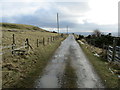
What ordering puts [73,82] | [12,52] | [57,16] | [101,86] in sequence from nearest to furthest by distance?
[101,86]
[73,82]
[12,52]
[57,16]

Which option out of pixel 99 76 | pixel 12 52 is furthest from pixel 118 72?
pixel 12 52

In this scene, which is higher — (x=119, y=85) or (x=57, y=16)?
(x=57, y=16)

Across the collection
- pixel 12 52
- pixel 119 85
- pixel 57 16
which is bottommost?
pixel 119 85

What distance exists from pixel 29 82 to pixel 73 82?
6.74 ft

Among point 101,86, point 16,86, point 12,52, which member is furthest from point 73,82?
point 12,52

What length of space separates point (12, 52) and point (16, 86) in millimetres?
5769

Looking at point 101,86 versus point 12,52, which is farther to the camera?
point 12,52

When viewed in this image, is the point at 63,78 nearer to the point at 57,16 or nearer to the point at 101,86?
the point at 101,86

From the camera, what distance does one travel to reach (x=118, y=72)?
6.90 m

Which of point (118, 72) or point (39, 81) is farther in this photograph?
point (118, 72)

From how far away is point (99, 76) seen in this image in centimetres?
618

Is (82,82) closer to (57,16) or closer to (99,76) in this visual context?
(99,76)

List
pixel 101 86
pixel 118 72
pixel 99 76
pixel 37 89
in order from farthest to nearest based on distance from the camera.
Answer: pixel 118 72 → pixel 99 76 → pixel 101 86 → pixel 37 89

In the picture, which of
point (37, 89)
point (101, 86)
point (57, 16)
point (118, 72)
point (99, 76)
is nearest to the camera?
point (37, 89)
